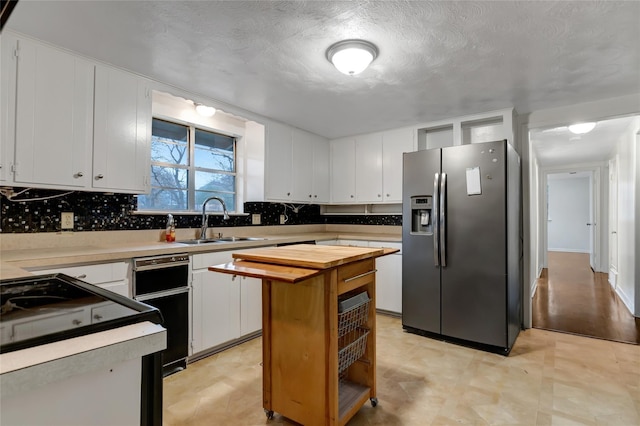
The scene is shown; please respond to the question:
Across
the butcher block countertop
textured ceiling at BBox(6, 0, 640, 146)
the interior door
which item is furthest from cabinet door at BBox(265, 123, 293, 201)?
the interior door

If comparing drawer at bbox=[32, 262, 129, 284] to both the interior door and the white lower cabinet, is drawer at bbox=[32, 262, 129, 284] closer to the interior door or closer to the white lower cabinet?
the white lower cabinet

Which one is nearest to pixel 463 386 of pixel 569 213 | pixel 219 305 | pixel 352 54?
pixel 219 305

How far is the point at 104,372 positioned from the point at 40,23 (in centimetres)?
221

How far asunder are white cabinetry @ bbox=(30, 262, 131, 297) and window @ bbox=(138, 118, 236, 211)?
91 centimetres

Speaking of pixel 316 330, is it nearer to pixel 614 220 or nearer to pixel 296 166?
pixel 296 166

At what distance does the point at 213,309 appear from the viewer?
8.90ft

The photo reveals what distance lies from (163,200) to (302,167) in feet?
5.75

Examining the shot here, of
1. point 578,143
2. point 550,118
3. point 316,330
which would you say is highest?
point 578,143

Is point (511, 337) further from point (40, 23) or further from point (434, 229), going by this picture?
point (40, 23)

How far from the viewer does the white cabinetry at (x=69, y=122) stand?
6.45ft

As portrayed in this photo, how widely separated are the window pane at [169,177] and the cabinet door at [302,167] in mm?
1290

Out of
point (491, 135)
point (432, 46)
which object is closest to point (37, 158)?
point (432, 46)

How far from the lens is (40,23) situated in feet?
6.15

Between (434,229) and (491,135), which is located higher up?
(491,135)
